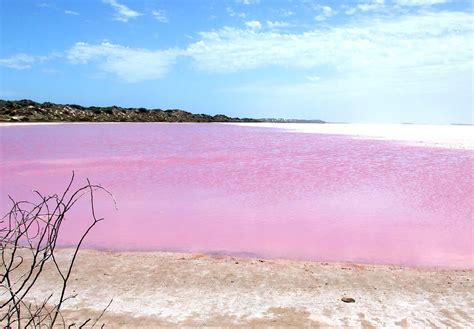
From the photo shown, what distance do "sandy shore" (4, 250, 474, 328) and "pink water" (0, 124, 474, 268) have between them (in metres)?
0.59

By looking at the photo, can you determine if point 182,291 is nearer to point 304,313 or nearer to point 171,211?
point 304,313

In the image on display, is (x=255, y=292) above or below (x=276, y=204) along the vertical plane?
below

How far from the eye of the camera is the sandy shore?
4.28 m

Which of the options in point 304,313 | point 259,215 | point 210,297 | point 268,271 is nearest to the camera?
point 304,313

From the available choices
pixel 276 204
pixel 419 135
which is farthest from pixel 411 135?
pixel 276 204

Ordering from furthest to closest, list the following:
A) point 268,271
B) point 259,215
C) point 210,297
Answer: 1. point 259,215
2. point 268,271
3. point 210,297

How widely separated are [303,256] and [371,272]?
1020 mm

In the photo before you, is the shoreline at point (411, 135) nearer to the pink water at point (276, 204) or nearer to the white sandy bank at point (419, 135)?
the white sandy bank at point (419, 135)

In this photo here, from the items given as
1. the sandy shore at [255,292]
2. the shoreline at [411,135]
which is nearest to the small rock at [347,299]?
the sandy shore at [255,292]

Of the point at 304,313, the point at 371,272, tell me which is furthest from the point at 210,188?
the point at 304,313

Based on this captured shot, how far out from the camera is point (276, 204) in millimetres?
9102

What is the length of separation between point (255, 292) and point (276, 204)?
4308 millimetres

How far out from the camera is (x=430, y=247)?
6625 mm

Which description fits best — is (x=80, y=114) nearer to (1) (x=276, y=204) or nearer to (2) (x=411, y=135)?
(2) (x=411, y=135)
